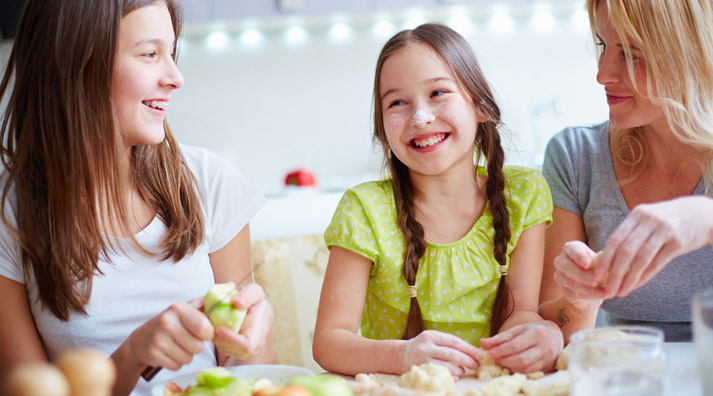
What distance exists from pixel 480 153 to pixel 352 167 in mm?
2600

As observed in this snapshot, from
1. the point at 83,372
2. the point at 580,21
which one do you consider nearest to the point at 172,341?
the point at 83,372

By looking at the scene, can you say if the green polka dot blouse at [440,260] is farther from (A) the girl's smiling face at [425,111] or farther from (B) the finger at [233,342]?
(B) the finger at [233,342]

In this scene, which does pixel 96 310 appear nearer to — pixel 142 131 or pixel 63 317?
pixel 63 317

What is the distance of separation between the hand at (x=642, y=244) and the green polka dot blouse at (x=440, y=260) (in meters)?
0.46

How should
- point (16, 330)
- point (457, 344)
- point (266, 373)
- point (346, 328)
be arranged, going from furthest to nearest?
1. point (346, 328)
2. point (16, 330)
3. point (457, 344)
4. point (266, 373)

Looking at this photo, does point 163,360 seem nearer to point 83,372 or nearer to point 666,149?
point 83,372

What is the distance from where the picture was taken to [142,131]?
1.11 metres

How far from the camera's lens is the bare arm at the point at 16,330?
105cm

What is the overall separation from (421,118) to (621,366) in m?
0.71

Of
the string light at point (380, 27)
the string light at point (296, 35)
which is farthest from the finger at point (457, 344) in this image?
the string light at point (296, 35)

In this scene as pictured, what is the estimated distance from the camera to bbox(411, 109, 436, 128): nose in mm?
1253

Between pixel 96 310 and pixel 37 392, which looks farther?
pixel 96 310

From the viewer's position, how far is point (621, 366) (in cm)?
64

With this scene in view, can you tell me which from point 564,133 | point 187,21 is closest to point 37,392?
point 564,133
